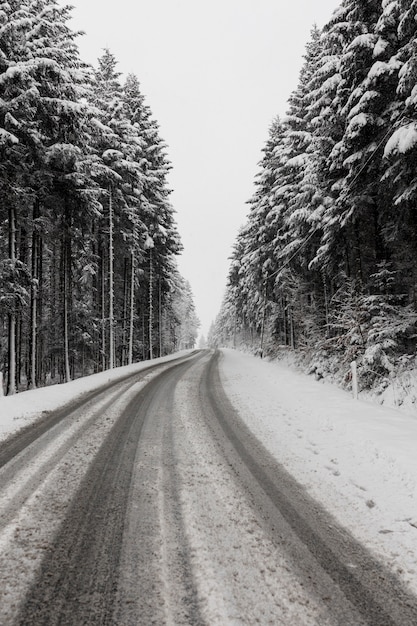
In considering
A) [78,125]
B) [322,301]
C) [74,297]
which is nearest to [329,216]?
[322,301]

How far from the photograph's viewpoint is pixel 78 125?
1385cm

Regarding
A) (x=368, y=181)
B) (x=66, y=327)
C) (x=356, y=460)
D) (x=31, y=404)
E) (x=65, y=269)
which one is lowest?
(x=356, y=460)

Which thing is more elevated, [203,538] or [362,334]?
[362,334]

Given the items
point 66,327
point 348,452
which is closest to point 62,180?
point 66,327

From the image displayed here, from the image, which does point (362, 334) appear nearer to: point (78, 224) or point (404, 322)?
point (404, 322)

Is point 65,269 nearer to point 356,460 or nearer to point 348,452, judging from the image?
point 348,452

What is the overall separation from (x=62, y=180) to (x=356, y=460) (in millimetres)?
14992

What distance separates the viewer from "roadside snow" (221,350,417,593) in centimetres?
285

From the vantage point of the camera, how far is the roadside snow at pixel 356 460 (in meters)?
A: 2.85

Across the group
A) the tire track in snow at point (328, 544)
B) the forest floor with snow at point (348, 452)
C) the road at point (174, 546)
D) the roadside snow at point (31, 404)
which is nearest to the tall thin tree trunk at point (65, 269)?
the roadside snow at point (31, 404)

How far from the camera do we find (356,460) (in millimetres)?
4430

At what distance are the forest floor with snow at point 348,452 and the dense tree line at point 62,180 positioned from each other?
7.65 m

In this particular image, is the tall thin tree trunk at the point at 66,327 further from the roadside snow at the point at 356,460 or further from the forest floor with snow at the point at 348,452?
the roadside snow at the point at 356,460

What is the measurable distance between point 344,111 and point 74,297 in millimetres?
15793
